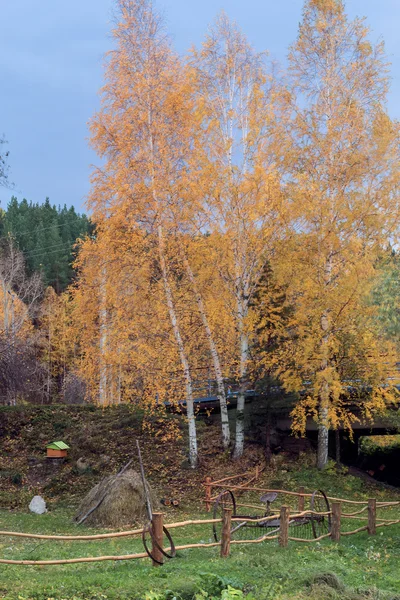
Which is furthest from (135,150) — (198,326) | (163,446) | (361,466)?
(361,466)

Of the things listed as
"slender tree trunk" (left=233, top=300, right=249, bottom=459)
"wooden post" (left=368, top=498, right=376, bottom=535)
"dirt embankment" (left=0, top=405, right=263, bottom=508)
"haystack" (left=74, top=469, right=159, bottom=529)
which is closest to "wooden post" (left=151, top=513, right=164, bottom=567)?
"wooden post" (left=368, top=498, right=376, bottom=535)

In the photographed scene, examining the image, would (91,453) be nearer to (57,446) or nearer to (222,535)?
(57,446)

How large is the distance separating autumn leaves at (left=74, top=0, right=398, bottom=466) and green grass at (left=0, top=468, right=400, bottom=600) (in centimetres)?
788

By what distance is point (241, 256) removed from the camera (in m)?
21.9

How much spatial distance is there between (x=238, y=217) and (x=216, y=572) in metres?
14.8

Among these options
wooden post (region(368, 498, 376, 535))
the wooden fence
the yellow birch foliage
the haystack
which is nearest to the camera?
the wooden fence

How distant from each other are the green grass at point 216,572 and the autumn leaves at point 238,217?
7.88 metres

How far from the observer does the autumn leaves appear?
20562 millimetres

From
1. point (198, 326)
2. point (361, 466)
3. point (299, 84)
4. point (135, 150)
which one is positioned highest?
point (299, 84)

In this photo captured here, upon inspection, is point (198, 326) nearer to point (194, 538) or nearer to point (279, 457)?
point (279, 457)

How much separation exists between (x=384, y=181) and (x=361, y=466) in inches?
460

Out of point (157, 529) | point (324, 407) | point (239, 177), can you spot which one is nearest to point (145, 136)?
point (239, 177)

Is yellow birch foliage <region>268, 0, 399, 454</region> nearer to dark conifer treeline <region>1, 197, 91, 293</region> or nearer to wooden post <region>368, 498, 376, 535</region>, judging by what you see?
wooden post <region>368, 498, 376, 535</region>

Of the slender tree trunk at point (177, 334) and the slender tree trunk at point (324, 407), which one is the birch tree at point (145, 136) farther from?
the slender tree trunk at point (324, 407)
